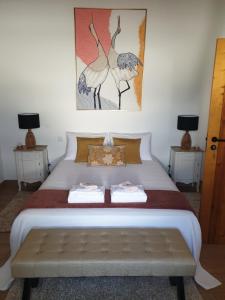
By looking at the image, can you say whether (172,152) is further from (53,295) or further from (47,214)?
(53,295)

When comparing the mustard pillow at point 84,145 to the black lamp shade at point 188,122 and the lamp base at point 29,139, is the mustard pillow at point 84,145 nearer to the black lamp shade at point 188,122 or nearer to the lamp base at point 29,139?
the lamp base at point 29,139

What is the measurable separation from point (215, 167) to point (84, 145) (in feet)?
6.19

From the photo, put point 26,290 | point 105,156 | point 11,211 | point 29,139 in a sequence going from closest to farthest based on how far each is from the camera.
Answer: point 26,290 → point 11,211 → point 105,156 → point 29,139

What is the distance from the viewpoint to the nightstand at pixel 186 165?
375 cm

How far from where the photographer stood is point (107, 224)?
208 cm

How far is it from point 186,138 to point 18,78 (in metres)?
2.80

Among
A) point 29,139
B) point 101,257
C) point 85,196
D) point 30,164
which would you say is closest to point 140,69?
point 29,139

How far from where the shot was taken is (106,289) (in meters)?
1.96

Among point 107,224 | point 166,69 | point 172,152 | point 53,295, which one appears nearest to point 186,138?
point 172,152

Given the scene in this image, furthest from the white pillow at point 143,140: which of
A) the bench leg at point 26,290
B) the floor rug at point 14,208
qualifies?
the bench leg at point 26,290

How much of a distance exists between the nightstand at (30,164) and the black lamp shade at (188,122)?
2162 millimetres

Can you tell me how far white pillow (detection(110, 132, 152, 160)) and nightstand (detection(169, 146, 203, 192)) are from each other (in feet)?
1.38

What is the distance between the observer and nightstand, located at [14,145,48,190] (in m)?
3.71

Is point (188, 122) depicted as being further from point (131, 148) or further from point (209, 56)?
point (209, 56)
